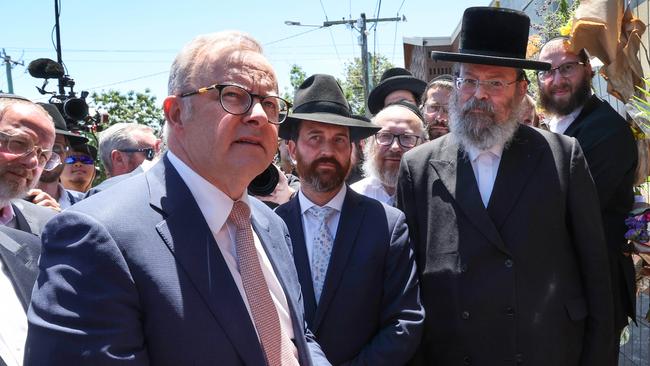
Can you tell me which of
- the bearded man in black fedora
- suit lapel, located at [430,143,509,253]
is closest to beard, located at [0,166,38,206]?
the bearded man in black fedora

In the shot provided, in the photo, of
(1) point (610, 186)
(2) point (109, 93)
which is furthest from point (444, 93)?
(2) point (109, 93)

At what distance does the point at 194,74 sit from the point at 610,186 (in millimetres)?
2501

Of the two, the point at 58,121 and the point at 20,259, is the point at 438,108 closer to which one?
the point at 58,121

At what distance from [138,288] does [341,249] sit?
58.9 inches

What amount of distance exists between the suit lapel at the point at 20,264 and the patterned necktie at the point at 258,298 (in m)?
0.92

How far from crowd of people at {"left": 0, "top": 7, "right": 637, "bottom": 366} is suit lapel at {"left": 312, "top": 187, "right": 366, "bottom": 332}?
0.04 ft

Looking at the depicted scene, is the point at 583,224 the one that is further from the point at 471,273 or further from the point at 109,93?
the point at 109,93

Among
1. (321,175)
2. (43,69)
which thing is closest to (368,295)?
(321,175)

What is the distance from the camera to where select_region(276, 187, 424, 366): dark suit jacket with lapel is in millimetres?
2676

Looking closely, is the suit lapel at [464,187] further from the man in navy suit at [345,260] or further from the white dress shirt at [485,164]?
the man in navy suit at [345,260]

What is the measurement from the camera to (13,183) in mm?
2674

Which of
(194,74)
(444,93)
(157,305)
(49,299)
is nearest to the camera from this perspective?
(49,299)

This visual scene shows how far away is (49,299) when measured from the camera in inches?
52.4

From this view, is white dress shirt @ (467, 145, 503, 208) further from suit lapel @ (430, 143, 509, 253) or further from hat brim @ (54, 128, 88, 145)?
hat brim @ (54, 128, 88, 145)
